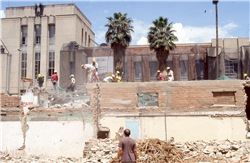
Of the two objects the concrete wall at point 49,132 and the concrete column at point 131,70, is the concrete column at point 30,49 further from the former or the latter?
the concrete wall at point 49,132

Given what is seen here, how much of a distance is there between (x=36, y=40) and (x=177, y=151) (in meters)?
29.5

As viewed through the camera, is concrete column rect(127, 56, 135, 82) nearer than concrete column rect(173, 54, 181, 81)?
No

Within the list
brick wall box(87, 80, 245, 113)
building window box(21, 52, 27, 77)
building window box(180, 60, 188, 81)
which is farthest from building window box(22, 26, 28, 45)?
brick wall box(87, 80, 245, 113)

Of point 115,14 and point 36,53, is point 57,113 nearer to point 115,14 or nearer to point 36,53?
point 115,14

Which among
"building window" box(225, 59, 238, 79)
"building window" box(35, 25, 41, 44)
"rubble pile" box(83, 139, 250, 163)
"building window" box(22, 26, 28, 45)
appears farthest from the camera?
"building window" box(22, 26, 28, 45)

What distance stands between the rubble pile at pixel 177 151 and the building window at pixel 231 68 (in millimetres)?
18903

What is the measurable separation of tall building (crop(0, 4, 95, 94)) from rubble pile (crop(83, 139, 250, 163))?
24.1 metres

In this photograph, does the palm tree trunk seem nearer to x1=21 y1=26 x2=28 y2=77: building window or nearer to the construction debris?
x1=21 y1=26 x2=28 y2=77: building window

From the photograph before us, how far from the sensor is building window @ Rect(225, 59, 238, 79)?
26.2 metres

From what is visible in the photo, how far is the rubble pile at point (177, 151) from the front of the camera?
8.23 meters

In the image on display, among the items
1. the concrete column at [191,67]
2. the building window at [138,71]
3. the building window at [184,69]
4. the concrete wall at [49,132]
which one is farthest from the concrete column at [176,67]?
the concrete wall at [49,132]

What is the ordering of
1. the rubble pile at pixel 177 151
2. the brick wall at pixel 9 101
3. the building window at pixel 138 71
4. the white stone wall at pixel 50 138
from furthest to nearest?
the building window at pixel 138 71 < the brick wall at pixel 9 101 < the white stone wall at pixel 50 138 < the rubble pile at pixel 177 151

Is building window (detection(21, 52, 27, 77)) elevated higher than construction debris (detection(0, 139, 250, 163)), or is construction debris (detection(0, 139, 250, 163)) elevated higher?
building window (detection(21, 52, 27, 77))

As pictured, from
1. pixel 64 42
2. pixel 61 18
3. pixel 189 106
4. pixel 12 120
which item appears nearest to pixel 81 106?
pixel 12 120
